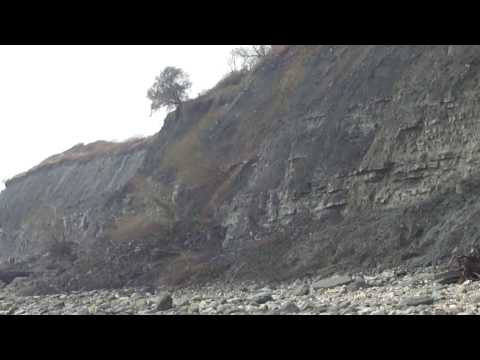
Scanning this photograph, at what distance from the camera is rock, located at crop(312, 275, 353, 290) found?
19.0 metres

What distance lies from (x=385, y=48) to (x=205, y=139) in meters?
15.3

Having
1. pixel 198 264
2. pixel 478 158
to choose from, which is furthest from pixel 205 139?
pixel 478 158

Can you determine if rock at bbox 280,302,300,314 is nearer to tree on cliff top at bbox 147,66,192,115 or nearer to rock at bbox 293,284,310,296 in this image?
rock at bbox 293,284,310,296

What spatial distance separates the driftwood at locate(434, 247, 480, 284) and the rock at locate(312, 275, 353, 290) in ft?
11.8

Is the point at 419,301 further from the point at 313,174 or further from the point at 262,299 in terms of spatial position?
the point at 313,174

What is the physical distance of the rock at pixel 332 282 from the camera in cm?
1902

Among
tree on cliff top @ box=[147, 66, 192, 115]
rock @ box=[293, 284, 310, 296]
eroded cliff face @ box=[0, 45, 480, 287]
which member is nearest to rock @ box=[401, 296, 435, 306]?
rock @ box=[293, 284, 310, 296]

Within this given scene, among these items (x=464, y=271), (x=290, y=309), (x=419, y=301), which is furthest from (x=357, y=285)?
(x=419, y=301)
